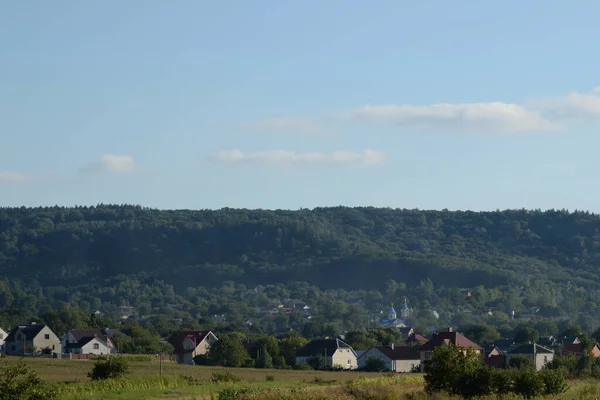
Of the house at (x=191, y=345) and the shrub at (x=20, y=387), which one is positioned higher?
the shrub at (x=20, y=387)

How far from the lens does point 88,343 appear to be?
101 meters

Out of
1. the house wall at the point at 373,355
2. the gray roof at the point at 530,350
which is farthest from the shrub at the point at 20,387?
the gray roof at the point at 530,350

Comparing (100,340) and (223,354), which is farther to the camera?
(100,340)

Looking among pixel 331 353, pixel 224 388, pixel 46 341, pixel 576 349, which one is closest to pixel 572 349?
pixel 576 349

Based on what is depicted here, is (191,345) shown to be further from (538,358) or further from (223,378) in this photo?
(223,378)

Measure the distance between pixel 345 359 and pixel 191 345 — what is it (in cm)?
1410

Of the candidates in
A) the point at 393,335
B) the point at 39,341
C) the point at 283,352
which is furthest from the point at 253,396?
the point at 393,335

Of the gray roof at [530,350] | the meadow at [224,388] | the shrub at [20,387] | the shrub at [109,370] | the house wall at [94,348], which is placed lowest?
the gray roof at [530,350]

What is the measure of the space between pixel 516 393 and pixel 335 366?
4469 centimetres

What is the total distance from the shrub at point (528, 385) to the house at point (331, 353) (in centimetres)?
4438

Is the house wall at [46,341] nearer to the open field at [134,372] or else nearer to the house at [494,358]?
the open field at [134,372]

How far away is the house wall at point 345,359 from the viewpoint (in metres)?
96.3

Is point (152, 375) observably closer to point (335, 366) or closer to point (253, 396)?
point (253, 396)

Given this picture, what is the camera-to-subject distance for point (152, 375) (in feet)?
201
